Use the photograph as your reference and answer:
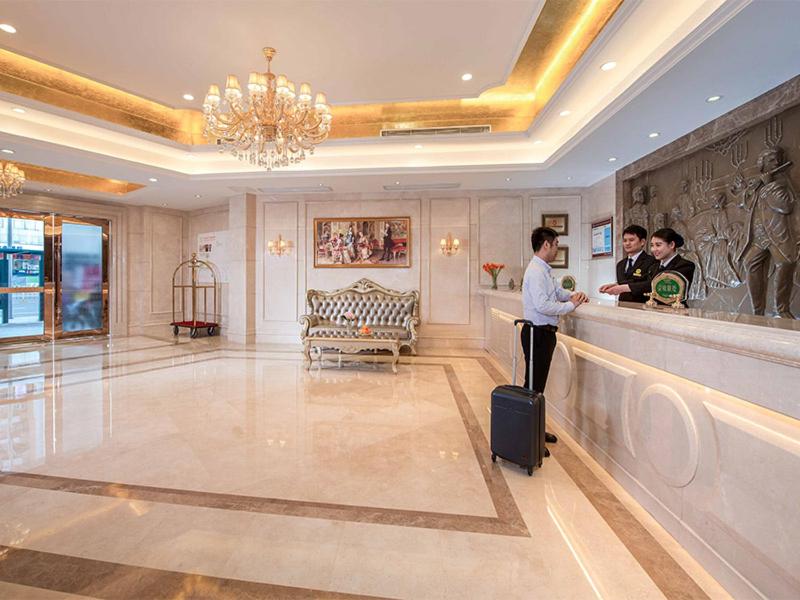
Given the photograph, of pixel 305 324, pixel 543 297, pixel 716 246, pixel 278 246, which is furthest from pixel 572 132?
pixel 278 246

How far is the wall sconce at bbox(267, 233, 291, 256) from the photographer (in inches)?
324

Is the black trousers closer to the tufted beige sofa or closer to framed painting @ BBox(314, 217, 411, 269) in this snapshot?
the tufted beige sofa

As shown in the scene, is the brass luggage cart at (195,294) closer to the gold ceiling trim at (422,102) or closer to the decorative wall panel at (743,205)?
the gold ceiling trim at (422,102)

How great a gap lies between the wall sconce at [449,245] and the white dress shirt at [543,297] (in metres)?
4.59

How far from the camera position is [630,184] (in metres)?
6.00

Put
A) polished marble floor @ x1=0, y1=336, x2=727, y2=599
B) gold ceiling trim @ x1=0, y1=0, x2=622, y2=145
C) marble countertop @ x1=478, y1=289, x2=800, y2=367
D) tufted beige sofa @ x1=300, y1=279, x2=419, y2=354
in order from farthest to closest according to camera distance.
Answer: tufted beige sofa @ x1=300, y1=279, x2=419, y2=354 → gold ceiling trim @ x1=0, y1=0, x2=622, y2=145 → polished marble floor @ x1=0, y1=336, x2=727, y2=599 → marble countertop @ x1=478, y1=289, x2=800, y2=367

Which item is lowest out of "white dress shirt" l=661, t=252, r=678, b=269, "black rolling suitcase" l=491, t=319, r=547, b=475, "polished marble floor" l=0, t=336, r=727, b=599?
"polished marble floor" l=0, t=336, r=727, b=599

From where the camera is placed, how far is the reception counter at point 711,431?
4.81 ft

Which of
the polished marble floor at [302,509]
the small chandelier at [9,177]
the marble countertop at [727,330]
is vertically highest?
the small chandelier at [9,177]

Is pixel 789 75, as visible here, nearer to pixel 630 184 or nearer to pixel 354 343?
pixel 630 184

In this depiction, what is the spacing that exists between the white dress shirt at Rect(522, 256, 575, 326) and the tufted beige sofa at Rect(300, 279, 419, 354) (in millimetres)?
4006

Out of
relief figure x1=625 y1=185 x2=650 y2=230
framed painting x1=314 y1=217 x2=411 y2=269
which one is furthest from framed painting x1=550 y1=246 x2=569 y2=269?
framed painting x1=314 y1=217 x2=411 y2=269

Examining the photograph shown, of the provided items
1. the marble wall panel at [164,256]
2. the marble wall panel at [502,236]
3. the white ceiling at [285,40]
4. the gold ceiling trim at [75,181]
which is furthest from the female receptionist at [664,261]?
the marble wall panel at [164,256]

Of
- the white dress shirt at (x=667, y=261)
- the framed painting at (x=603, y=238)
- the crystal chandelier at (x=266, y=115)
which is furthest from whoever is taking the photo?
the framed painting at (x=603, y=238)
